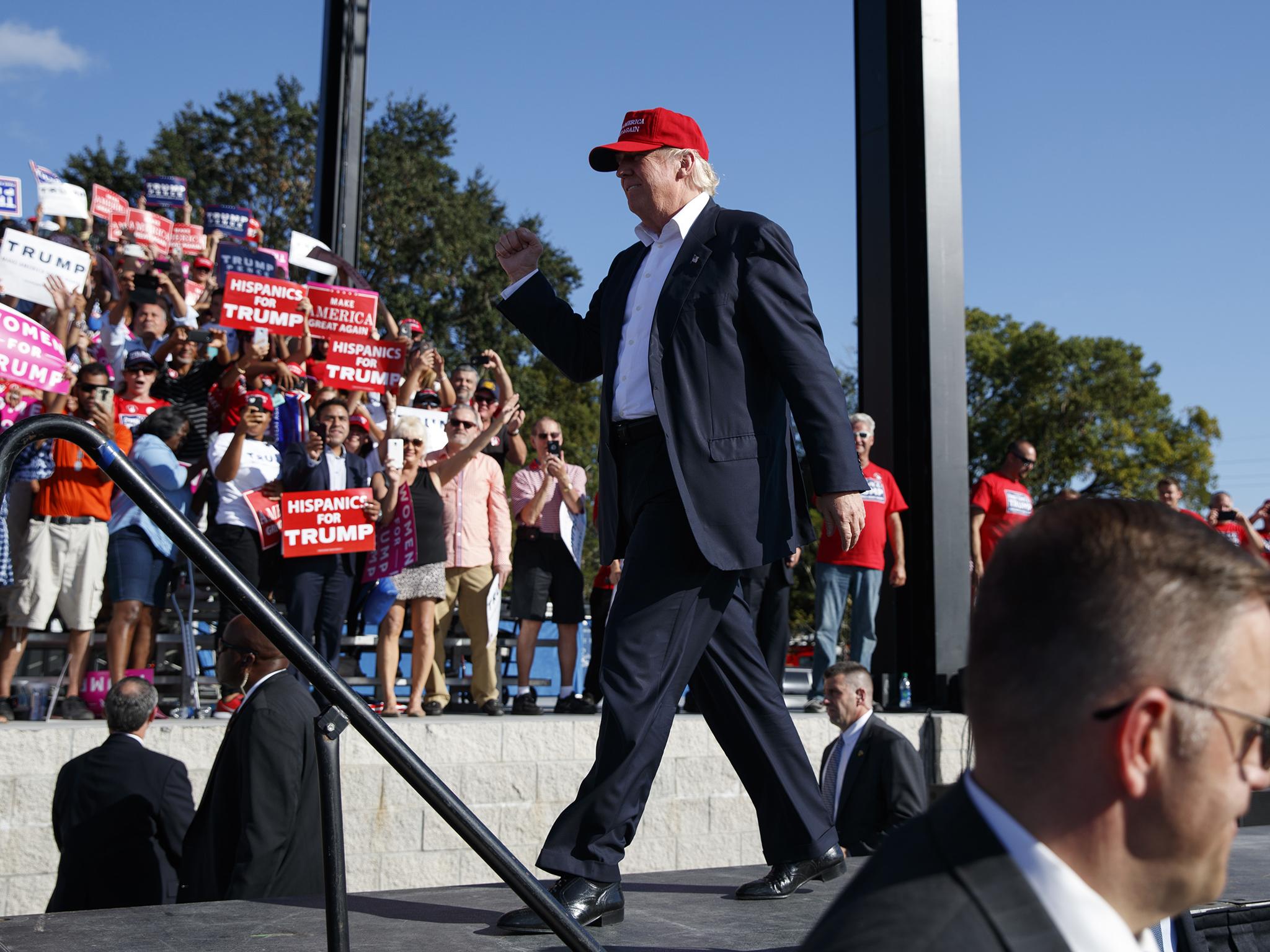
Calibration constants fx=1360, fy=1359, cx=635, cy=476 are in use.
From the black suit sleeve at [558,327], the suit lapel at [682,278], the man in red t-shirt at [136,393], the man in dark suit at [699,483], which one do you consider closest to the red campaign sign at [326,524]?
the man in red t-shirt at [136,393]

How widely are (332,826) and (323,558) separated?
18.0 feet

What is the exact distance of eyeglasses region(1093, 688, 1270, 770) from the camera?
1.14m

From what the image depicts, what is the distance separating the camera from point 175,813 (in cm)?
555

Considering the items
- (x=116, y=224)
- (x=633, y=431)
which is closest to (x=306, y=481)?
(x=633, y=431)

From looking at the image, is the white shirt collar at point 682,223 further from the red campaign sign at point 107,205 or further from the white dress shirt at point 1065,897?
the red campaign sign at point 107,205

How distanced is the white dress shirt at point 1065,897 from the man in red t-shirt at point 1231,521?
11.8m

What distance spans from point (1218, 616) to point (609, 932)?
246 cm

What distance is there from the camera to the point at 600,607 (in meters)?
9.08

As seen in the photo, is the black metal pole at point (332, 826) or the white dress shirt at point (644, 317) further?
the white dress shirt at point (644, 317)

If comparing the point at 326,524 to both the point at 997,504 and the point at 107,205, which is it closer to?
the point at 997,504

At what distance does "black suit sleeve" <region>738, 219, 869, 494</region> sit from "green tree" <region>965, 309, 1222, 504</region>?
157 feet

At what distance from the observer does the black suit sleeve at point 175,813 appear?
549 centimetres

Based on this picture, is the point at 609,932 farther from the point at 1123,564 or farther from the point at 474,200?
the point at 474,200

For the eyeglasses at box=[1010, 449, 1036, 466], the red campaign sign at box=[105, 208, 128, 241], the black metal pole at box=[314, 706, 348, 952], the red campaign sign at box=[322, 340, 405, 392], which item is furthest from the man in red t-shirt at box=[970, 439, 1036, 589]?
the red campaign sign at box=[105, 208, 128, 241]
